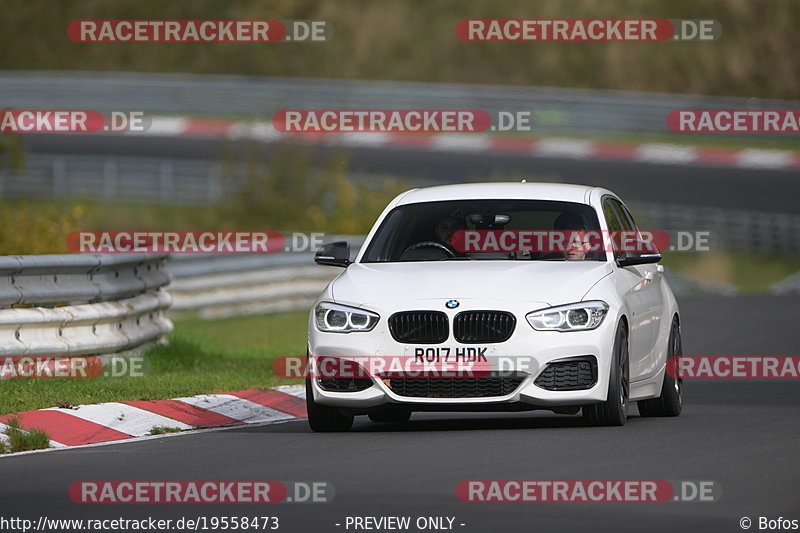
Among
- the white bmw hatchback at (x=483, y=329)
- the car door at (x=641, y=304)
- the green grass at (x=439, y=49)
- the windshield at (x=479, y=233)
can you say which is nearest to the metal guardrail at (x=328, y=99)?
the green grass at (x=439, y=49)

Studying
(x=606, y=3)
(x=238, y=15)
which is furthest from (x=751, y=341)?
(x=238, y=15)

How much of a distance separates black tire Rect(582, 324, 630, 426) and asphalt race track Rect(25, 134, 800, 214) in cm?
2029

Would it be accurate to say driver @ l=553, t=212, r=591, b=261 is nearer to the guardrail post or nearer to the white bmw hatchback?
the white bmw hatchback

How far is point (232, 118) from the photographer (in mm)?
41531

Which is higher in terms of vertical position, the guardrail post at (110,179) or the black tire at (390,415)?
the guardrail post at (110,179)

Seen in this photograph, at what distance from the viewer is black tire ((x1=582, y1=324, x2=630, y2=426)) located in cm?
1168

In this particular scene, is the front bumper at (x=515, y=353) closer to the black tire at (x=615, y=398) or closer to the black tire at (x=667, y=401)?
the black tire at (x=615, y=398)

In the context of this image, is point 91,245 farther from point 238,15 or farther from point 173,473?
point 238,15

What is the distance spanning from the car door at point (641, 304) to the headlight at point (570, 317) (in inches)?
21.2

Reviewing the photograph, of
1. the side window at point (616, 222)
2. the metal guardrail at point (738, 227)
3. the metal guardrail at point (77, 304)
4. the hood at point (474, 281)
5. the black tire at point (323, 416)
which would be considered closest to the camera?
the hood at point (474, 281)

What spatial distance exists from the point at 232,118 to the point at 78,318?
27.5 meters

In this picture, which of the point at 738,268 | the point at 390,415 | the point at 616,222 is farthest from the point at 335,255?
the point at 738,268

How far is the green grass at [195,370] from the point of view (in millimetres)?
12934

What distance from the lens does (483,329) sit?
11492mm
